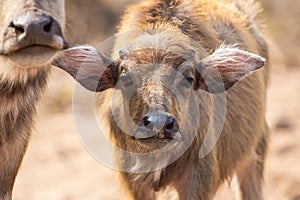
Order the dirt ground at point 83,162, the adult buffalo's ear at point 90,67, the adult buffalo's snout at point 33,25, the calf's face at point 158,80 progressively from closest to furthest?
1. the adult buffalo's snout at point 33,25
2. the calf's face at point 158,80
3. the adult buffalo's ear at point 90,67
4. the dirt ground at point 83,162

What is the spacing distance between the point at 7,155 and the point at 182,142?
4.36 feet

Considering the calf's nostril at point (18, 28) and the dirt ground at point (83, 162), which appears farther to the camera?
the dirt ground at point (83, 162)

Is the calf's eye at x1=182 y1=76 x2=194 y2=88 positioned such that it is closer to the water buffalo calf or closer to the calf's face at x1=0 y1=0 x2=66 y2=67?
the water buffalo calf

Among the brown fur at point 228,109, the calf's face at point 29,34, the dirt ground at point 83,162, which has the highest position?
the calf's face at point 29,34

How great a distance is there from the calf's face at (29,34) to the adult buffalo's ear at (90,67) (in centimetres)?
69

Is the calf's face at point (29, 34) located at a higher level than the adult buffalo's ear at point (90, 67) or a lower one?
higher

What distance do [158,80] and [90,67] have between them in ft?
2.26

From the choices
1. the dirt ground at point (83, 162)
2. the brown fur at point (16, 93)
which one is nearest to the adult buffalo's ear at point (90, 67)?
the brown fur at point (16, 93)

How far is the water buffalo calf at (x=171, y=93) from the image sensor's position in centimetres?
696

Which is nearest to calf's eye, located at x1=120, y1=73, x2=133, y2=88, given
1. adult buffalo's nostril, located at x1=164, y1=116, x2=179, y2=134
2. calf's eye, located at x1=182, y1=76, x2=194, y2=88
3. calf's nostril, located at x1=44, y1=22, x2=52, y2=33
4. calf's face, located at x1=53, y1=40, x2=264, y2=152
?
calf's face, located at x1=53, y1=40, x2=264, y2=152

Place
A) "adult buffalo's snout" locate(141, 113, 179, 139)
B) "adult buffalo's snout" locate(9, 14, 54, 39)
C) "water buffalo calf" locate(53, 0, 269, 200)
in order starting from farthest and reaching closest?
"water buffalo calf" locate(53, 0, 269, 200) < "adult buffalo's snout" locate(141, 113, 179, 139) < "adult buffalo's snout" locate(9, 14, 54, 39)

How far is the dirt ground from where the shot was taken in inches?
413

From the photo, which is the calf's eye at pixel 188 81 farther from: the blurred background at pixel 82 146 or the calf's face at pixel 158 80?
the blurred background at pixel 82 146

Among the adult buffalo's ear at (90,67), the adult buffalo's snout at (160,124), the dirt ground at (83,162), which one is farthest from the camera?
the dirt ground at (83,162)
